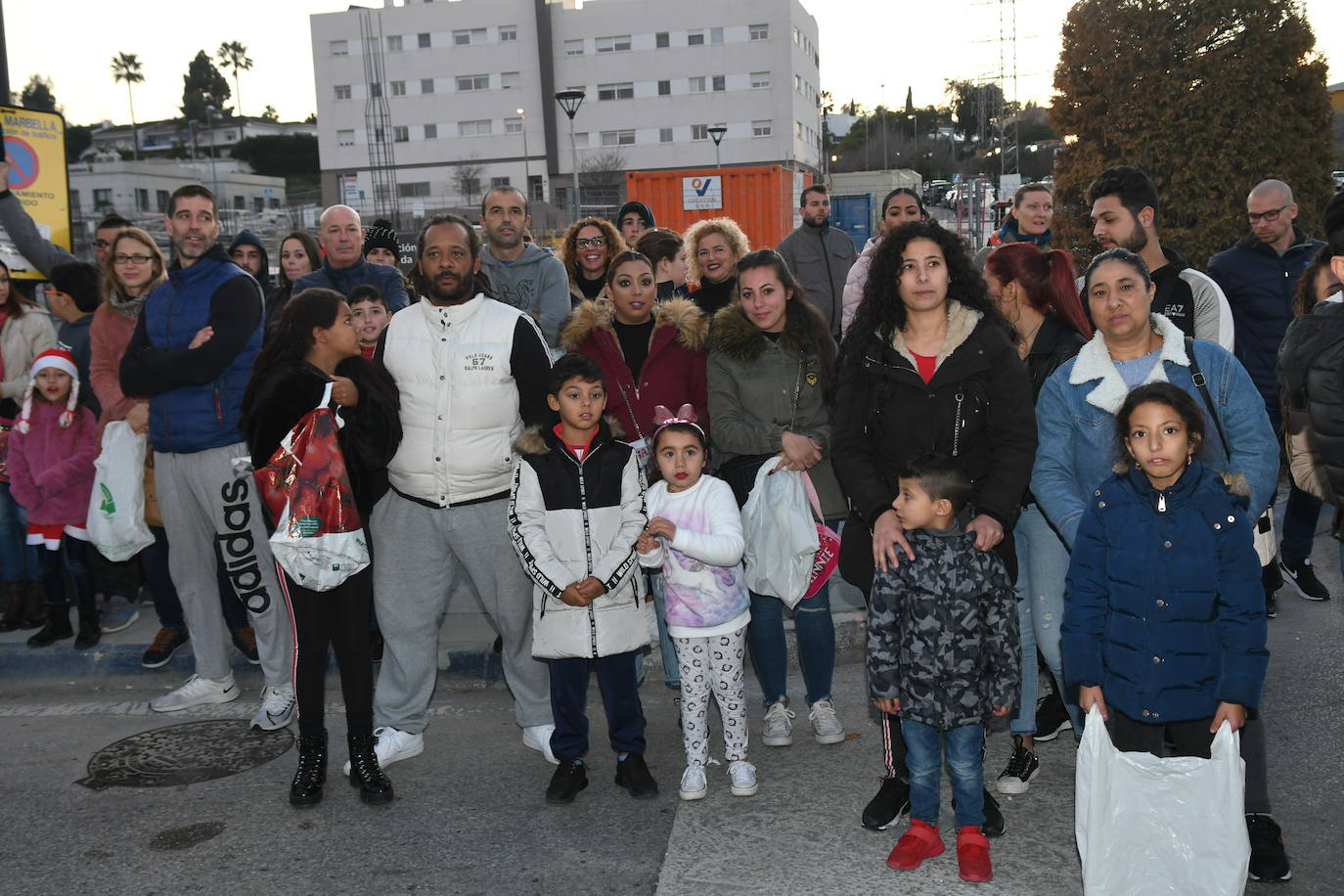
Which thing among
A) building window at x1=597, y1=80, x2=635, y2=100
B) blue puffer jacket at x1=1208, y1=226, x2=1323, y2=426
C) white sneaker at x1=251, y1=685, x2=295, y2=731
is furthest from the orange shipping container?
building window at x1=597, y1=80, x2=635, y2=100

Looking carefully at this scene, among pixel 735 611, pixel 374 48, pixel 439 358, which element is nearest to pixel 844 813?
pixel 735 611

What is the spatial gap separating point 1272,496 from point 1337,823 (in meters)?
1.15

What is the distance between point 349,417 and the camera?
14.2 ft

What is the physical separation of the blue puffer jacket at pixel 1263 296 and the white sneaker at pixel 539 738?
15.2 feet

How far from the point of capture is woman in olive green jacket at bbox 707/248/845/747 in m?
4.63

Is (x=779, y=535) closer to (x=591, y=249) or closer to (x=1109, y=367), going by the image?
(x=1109, y=367)

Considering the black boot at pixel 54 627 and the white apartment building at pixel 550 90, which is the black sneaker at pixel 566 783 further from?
the white apartment building at pixel 550 90

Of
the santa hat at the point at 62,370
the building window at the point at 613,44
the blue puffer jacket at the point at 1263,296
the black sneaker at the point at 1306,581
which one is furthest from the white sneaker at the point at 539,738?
the building window at the point at 613,44

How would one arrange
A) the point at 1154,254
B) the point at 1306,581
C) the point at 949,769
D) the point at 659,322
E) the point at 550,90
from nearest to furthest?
the point at 949,769, the point at 1154,254, the point at 659,322, the point at 1306,581, the point at 550,90

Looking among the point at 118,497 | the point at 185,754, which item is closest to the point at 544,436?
the point at 185,754

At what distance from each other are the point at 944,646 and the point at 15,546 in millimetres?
5666

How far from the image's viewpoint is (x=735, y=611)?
4.26m

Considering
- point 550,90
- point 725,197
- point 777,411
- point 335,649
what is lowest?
point 335,649

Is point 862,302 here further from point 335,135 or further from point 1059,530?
point 335,135
